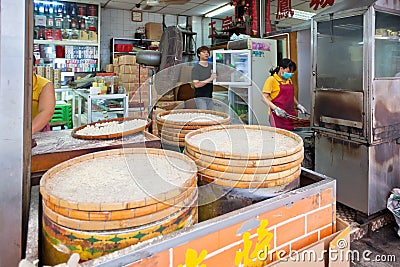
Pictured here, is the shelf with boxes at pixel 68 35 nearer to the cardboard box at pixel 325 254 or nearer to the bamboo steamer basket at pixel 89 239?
the bamboo steamer basket at pixel 89 239

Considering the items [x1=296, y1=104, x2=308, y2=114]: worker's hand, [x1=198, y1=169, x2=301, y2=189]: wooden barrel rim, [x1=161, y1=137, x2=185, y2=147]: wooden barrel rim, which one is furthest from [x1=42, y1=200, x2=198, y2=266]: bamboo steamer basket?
[x1=296, y1=104, x2=308, y2=114]: worker's hand

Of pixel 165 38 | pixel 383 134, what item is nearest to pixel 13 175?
pixel 165 38

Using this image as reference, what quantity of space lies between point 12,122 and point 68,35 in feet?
22.9

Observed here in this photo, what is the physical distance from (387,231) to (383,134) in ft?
Answer: 3.03

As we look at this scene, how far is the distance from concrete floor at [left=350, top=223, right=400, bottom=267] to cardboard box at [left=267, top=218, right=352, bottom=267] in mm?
1579

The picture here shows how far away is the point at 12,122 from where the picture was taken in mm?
812

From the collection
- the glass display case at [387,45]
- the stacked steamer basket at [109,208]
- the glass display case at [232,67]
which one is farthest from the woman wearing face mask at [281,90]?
the stacked steamer basket at [109,208]

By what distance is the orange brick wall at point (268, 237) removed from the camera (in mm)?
814

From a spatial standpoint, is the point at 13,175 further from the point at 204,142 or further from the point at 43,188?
the point at 204,142

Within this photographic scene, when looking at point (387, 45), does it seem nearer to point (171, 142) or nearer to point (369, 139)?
point (369, 139)

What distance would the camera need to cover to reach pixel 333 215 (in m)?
1.16

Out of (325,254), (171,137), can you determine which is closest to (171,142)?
(171,137)

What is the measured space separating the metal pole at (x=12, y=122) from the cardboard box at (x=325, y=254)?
2.39ft

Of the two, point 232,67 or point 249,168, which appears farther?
point 232,67
